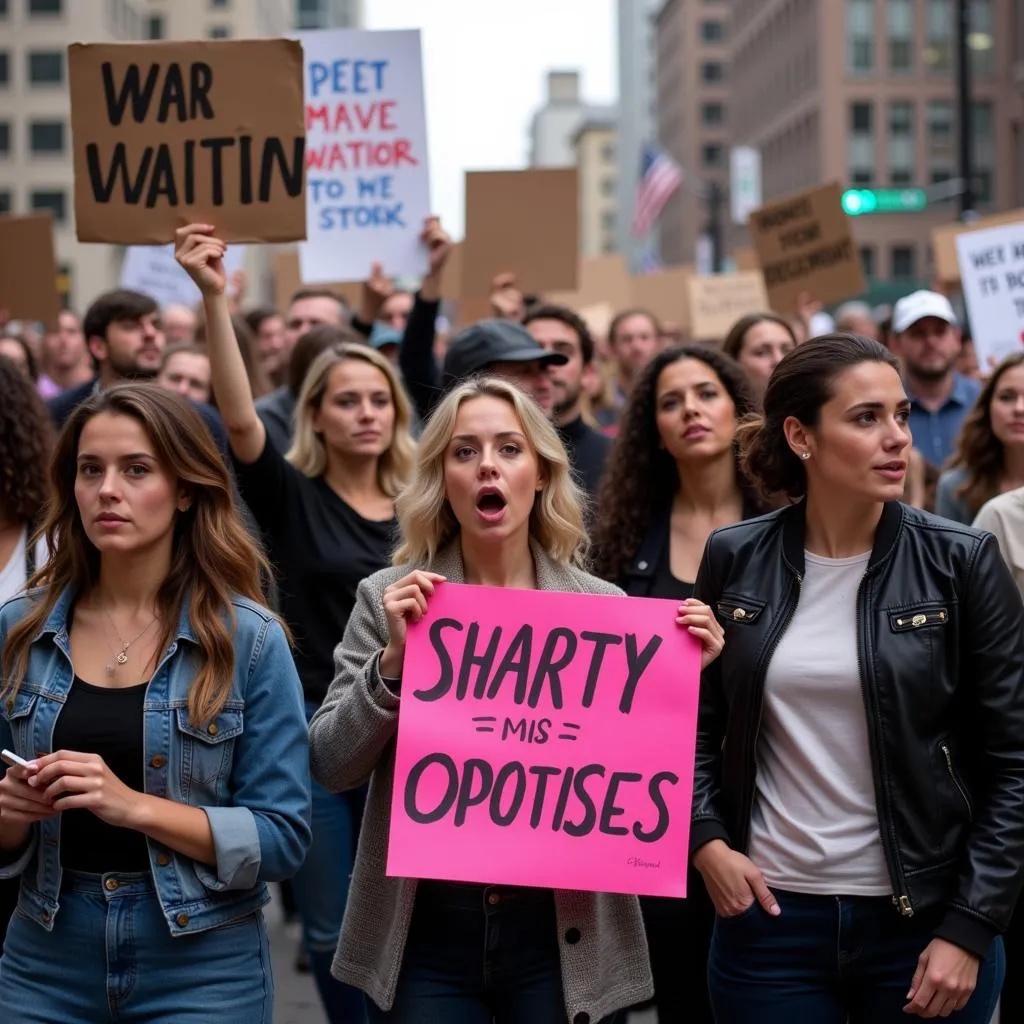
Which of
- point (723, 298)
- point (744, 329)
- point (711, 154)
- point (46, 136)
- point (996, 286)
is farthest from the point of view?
point (711, 154)

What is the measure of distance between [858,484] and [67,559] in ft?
5.33

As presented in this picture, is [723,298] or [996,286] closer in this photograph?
[996,286]

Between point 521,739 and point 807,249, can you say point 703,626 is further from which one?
point 807,249

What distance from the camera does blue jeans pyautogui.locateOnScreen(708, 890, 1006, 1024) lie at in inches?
140

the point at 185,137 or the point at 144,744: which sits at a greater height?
the point at 185,137

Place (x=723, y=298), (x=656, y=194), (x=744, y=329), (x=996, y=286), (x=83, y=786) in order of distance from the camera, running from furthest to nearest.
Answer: (x=656, y=194)
(x=723, y=298)
(x=996, y=286)
(x=744, y=329)
(x=83, y=786)

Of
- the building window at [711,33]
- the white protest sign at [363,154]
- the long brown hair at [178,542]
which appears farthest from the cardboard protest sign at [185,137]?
the building window at [711,33]

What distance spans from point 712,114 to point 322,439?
105874mm

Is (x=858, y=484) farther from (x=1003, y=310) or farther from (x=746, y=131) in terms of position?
(x=746, y=131)

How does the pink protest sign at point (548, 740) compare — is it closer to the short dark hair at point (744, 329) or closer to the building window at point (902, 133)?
the short dark hair at point (744, 329)

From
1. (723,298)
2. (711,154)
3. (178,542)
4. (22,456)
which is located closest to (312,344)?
(22,456)

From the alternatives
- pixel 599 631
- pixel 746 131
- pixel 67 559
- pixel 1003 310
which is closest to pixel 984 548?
pixel 599 631

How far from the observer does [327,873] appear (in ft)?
17.8

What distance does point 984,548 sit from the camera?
3.61m
